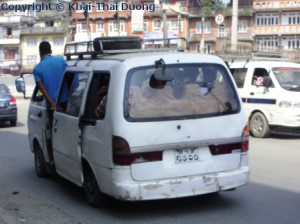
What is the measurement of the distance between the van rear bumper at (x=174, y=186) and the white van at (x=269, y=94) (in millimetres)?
7865

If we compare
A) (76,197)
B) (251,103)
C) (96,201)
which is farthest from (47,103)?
(251,103)

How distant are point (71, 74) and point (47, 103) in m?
0.91

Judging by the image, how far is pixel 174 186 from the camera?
243 inches

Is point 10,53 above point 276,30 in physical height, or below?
below

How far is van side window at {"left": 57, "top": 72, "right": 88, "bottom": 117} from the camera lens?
7.18 meters

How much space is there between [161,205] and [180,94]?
1475mm

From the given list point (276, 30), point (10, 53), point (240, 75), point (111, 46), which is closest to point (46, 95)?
point (111, 46)

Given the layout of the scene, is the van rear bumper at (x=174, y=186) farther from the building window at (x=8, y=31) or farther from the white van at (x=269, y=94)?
the building window at (x=8, y=31)

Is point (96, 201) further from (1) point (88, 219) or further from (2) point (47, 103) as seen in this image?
(2) point (47, 103)

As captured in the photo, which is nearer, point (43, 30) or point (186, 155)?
point (186, 155)

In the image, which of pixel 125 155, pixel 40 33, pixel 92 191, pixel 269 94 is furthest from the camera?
pixel 40 33

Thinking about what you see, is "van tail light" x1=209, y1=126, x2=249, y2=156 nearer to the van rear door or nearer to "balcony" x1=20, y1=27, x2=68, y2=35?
the van rear door

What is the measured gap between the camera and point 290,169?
9688 mm

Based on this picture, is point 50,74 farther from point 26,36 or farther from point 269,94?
point 26,36
